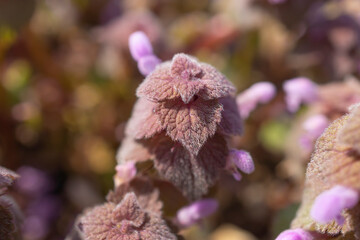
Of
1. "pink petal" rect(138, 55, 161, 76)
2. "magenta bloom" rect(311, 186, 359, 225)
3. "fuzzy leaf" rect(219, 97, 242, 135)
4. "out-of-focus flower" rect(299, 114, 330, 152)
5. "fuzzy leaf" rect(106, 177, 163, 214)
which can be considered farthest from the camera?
"out-of-focus flower" rect(299, 114, 330, 152)

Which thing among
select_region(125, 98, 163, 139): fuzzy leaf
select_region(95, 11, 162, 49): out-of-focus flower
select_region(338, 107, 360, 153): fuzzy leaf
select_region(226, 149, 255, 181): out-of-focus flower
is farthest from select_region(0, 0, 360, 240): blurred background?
select_region(338, 107, 360, 153): fuzzy leaf

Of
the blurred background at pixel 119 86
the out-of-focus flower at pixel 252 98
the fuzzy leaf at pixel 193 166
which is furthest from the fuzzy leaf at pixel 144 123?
the blurred background at pixel 119 86

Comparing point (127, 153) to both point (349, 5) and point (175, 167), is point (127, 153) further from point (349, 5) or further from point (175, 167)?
point (349, 5)

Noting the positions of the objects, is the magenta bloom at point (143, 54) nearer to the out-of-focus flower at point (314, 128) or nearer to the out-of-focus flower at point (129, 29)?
the out-of-focus flower at point (314, 128)

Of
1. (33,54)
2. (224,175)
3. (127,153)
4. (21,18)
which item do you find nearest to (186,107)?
(127,153)

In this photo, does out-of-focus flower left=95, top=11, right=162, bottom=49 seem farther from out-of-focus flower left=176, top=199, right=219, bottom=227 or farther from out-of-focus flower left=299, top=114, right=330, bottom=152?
out-of-focus flower left=176, top=199, right=219, bottom=227

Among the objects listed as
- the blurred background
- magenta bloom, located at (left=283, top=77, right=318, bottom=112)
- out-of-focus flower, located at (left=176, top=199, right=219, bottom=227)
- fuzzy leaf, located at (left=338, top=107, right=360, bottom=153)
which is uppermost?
the blurred background

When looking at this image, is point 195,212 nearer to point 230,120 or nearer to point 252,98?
point 230,120
